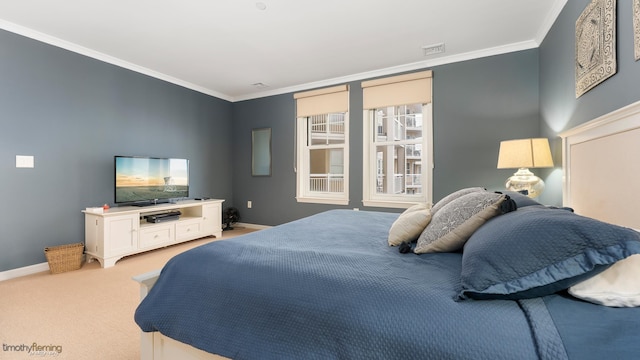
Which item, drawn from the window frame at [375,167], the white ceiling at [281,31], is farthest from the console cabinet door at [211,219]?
the window frame at [375,167]

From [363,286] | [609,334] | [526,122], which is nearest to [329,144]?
[526,122]

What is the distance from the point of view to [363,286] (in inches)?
37.0

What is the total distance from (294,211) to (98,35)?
10.9 ft

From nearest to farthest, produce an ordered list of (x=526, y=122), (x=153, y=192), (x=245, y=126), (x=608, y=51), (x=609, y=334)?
(x=609, y=334), (x=608, y=51), (x=526, y=122), (x=153, y=192), (x=245, y=126)

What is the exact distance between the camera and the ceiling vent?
10.6ft

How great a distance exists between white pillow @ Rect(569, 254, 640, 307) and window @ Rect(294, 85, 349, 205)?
11.4 ft

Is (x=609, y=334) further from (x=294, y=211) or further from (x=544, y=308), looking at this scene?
(x=294, y=211)

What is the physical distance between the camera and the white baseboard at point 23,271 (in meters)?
2.73

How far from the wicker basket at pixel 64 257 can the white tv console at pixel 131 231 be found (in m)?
0.16

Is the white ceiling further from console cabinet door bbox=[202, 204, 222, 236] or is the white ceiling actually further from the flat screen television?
console cabinet door bbox=[202, 204, 222, 236]

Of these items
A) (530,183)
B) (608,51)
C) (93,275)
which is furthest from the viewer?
(93,275)

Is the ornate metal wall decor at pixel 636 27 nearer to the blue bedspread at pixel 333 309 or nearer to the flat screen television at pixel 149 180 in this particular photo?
the blue bedspread at pixel 333 309

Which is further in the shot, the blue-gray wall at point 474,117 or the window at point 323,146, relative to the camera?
the window at point 323,146

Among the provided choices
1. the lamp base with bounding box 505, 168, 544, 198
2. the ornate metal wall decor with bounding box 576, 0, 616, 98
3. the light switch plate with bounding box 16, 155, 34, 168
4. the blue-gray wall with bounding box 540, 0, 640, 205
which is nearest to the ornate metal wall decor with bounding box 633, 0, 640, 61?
the blue-gray wall with bounding box 540, 0, 640, 205
